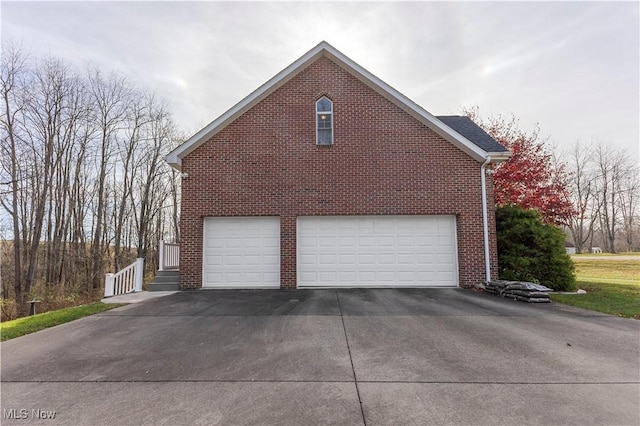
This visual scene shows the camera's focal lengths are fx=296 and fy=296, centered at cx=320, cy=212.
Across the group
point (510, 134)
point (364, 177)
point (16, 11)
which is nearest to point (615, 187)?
point (510, 134)

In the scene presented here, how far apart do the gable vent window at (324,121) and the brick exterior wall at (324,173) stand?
0.19 m

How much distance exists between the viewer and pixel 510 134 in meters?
14.4

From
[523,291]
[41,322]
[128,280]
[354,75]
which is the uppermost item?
[354,75]

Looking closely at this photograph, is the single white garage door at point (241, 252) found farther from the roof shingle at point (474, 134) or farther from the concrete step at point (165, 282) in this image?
the roof shingle at point (474, 134)

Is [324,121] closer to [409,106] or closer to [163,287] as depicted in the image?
[409,106]

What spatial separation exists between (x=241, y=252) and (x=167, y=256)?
3.40 meters

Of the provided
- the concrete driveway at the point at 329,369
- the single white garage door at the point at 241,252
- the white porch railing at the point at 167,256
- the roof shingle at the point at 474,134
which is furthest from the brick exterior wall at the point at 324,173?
the concrete driveway at the point at 329,369

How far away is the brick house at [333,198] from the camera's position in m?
9.41

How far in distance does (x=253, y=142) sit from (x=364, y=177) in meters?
3.84

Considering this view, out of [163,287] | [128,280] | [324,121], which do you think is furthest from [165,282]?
[324,121]

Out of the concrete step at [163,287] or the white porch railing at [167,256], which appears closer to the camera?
the concrete step at [163,287]

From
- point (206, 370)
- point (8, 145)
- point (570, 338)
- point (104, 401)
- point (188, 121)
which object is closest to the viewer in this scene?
point (104, 401)

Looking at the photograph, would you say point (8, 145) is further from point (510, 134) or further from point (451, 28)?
point (510, 134)

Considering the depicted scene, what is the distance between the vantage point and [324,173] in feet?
31.7
